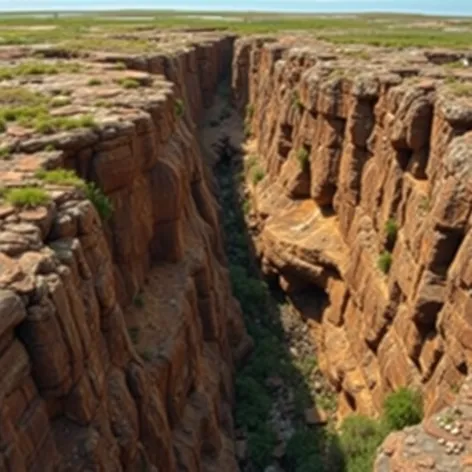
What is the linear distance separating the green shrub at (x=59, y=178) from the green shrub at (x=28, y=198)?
1.46 metres

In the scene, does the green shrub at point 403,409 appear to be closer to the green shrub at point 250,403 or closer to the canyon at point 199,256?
the canyon at point 199,256

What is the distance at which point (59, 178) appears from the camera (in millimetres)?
20375

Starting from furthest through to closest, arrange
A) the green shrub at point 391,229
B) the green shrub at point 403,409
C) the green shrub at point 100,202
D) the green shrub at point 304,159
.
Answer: the green shrub at point 304,159 → the green shrub at point 391,229 → the green shrub at point 403,409 → the green shrub at point 100,202

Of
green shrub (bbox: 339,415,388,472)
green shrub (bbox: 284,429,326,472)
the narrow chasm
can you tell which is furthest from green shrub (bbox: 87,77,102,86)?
green shrub (bbox: 339,415,388,472)

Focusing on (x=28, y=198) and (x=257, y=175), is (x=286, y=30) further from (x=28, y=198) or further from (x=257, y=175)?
(x=28, y=198)

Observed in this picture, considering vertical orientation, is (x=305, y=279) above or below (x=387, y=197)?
below

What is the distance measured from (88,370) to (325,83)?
83.5 ft

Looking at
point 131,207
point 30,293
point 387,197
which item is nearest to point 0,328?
point 30,293

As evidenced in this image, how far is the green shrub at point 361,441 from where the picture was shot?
83.7 ft

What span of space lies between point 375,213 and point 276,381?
9426 mm

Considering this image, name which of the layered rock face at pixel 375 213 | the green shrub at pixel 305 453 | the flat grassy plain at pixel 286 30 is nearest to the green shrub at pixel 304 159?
the layered rock face at pixel 375 213

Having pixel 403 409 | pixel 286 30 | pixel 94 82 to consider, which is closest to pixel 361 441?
pixel 403 409

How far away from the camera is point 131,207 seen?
24.8 metres

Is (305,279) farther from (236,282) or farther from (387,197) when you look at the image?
(387,197)
